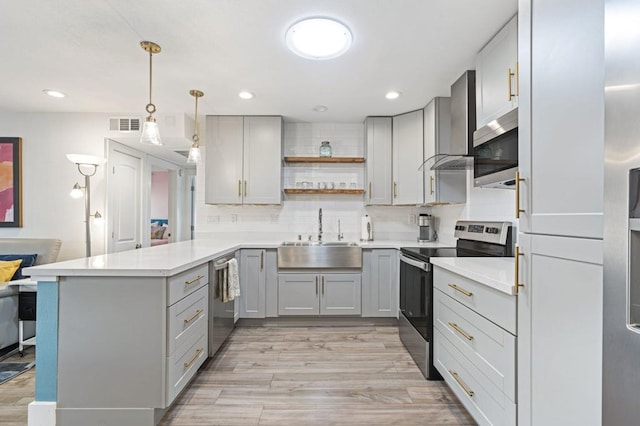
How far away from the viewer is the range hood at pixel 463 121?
226 cm

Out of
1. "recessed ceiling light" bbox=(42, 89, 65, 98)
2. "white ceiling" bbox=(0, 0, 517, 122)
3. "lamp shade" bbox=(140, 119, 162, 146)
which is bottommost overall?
"lamp shade" bbox=(140, 119, 162, 146)

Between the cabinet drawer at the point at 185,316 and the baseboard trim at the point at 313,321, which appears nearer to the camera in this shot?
the cabinet drawer at the point at 185,316

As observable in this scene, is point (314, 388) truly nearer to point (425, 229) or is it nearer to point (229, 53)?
point (425, 229)

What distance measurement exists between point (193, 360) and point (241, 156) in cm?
224

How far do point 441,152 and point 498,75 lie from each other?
3.95 feet

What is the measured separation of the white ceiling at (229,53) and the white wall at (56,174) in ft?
0.74

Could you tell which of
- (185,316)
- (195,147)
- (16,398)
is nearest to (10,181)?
(195,147)

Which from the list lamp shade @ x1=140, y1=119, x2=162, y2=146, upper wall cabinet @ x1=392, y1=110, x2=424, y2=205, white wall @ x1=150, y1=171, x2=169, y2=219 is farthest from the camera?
white wall @ x1=150, y1=171, x2=169, y2=219

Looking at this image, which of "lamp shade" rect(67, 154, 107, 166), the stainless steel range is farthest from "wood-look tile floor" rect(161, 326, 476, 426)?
"lamp shade" rect(67, 154, 107, 166)

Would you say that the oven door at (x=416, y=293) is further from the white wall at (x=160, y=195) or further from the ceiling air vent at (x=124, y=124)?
the white wall at (x=160, y=195)

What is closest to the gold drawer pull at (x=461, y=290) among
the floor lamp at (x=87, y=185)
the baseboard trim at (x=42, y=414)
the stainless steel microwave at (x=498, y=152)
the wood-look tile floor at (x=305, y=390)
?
the stainless steel microwave at (x=498, y=152)

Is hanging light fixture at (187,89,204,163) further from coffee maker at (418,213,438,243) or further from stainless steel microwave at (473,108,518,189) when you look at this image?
coffee maker at (418,213,438,243)

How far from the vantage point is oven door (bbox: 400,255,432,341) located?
2146 millimetres

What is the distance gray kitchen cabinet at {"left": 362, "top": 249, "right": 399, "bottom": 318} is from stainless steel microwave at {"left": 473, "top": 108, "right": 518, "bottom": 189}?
1544mm
